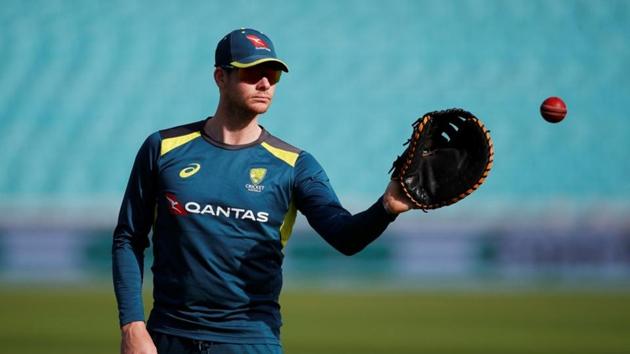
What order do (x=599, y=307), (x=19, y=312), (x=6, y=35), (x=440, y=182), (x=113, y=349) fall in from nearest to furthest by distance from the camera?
(x=440, y=182)
(x=113, y=349)
(x=19, y=312)
(x=599, y=307)
(x=6, y=35)

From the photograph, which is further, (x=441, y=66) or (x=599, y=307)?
(x=441, y=66)

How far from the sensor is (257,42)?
4195 mm

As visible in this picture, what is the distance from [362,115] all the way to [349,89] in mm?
900

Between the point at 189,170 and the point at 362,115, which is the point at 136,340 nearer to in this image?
the point at 189,170

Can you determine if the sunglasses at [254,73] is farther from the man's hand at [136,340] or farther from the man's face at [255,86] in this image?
the man's hand at [136,340]

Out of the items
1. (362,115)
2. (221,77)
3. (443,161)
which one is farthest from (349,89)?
(443,161)

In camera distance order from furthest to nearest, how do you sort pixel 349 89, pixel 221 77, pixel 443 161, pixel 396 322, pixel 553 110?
pixel 349 89
pixel 396 322
pixel 553 110
pixel 221 77
pixel 443 161

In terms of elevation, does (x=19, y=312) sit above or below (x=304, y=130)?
below

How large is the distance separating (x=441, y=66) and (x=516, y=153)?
10.2 ft

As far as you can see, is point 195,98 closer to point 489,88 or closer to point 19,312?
point 489,88

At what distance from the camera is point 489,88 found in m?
27.0

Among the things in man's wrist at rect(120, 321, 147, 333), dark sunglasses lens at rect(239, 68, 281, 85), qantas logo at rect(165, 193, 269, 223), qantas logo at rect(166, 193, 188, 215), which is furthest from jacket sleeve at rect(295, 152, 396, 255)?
man's wrist at rect(120, 321, 147, 333)

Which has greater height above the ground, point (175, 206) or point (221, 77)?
point (221, 77)

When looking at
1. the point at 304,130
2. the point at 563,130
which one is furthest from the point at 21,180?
the point at 563,130
